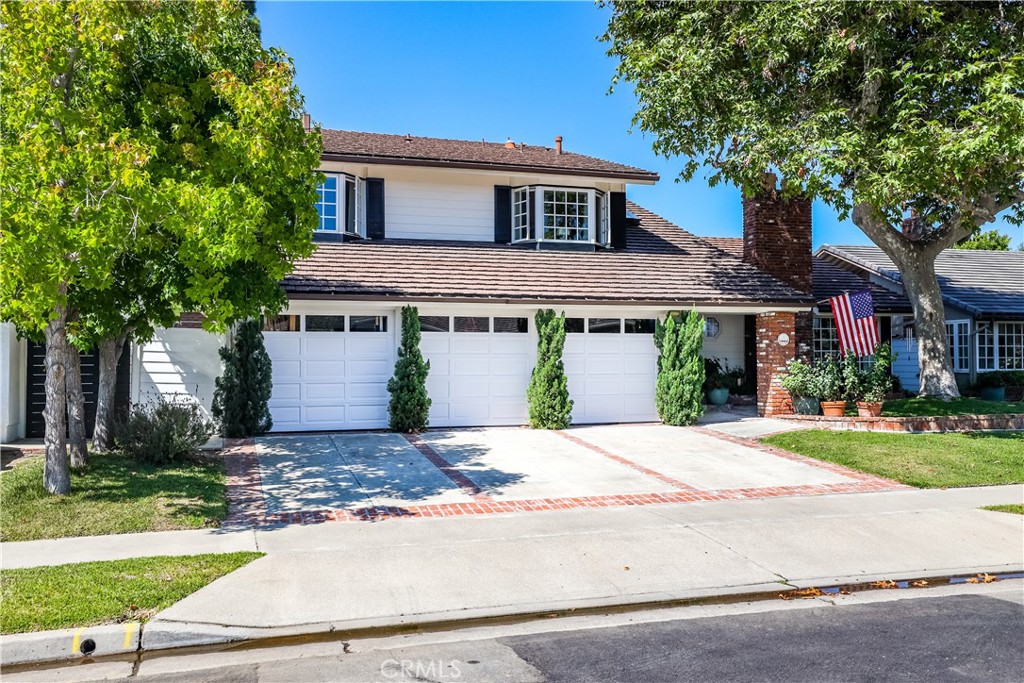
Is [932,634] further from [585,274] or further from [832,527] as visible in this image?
[585,274]

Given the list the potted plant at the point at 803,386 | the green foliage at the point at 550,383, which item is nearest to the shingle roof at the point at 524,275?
the green foliage at the point at 550,383

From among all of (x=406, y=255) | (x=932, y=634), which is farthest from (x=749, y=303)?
(x=932, y=634)

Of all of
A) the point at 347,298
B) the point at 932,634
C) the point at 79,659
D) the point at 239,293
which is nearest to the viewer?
the point at 79,659

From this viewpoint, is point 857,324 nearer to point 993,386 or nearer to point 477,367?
point 477,367

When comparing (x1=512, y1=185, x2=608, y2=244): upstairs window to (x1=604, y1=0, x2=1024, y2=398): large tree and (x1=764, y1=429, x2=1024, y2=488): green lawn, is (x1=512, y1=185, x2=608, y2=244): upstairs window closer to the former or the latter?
(x1=604, y1=0, x2=1024, y2=398): large tree

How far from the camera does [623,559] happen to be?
7352 mm

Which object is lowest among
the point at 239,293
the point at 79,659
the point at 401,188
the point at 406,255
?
the point at 79,659

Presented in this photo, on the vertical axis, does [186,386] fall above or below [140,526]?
above

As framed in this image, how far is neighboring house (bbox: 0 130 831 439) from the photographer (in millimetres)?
15219

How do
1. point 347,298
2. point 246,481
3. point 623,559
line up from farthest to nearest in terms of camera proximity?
point 347,298 < point 246,481 < point 623,559

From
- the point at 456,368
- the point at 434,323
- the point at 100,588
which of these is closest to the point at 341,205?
the point at 434,323

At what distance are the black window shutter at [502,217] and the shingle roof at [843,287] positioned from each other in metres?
6.40

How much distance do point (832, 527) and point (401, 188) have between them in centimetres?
1281

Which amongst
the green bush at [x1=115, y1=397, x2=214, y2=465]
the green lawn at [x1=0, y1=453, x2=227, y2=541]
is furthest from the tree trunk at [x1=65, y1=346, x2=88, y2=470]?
the green bush at [x1=115, y1=397, x2=214, y2=465]
